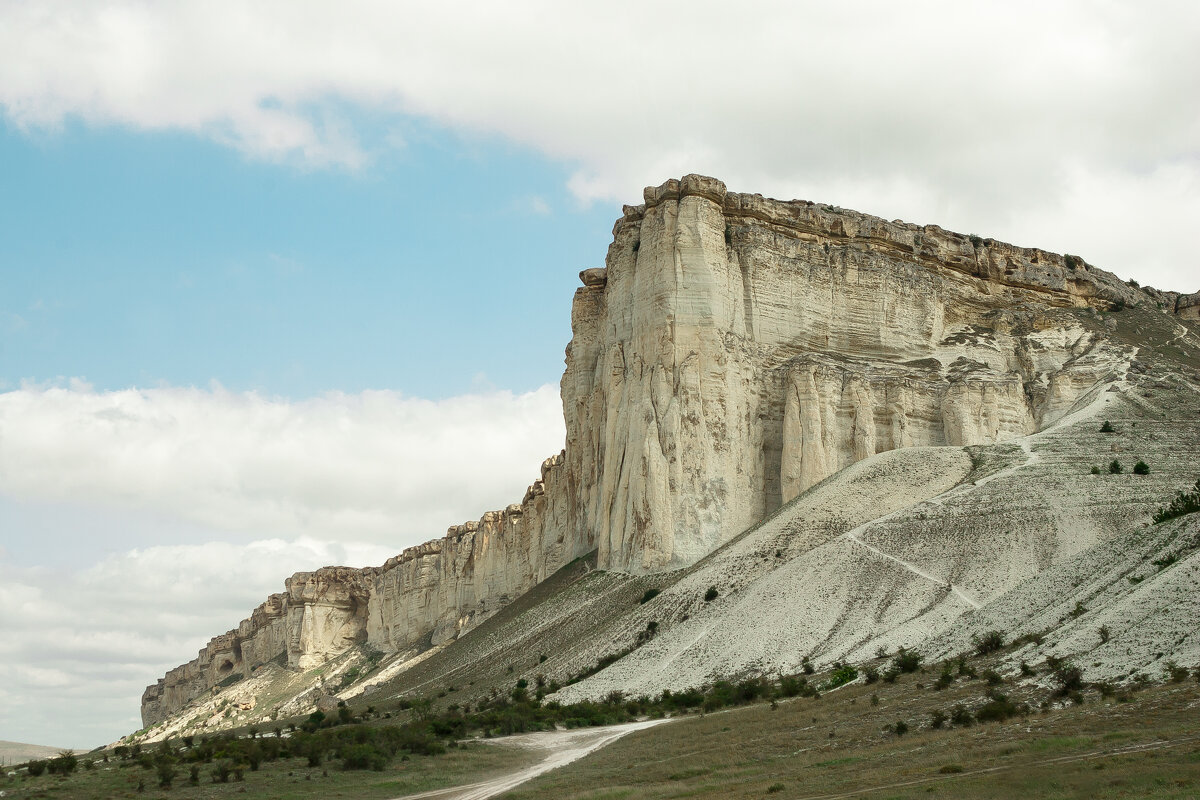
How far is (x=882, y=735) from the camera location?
21.2m

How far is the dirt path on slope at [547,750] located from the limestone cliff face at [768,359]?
927 inches

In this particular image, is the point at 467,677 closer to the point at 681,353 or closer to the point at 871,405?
the point at 681,353

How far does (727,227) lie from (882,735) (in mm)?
46467

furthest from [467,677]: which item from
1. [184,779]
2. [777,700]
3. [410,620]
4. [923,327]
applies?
[410,620]

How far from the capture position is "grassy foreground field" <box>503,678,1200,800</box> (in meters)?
15.1

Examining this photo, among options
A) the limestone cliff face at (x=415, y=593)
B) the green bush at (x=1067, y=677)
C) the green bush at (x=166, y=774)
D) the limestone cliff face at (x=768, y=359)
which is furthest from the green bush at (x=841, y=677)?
the limestone cliff face at (x=415, y=593)

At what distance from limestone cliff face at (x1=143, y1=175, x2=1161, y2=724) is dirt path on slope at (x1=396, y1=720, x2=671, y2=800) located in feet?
77.3

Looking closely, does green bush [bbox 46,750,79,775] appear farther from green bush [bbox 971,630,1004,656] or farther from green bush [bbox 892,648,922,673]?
green bush [bbox 971,630,1004,656]

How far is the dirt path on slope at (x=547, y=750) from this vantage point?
21922mm

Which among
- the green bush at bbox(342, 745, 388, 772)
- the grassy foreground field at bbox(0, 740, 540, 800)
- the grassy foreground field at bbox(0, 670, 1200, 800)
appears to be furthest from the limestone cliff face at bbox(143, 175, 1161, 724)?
the green bush at bbox(342, 745, 388, 772)

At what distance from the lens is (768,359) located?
63250 mm

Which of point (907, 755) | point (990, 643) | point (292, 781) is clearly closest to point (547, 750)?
point (292, 781)

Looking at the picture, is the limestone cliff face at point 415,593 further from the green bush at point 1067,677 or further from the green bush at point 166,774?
the green bush at point 1067,677

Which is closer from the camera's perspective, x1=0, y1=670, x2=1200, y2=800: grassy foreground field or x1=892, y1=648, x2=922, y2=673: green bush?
x1=0, y1=670, x2=1200, y2=800: grassy foreground field
